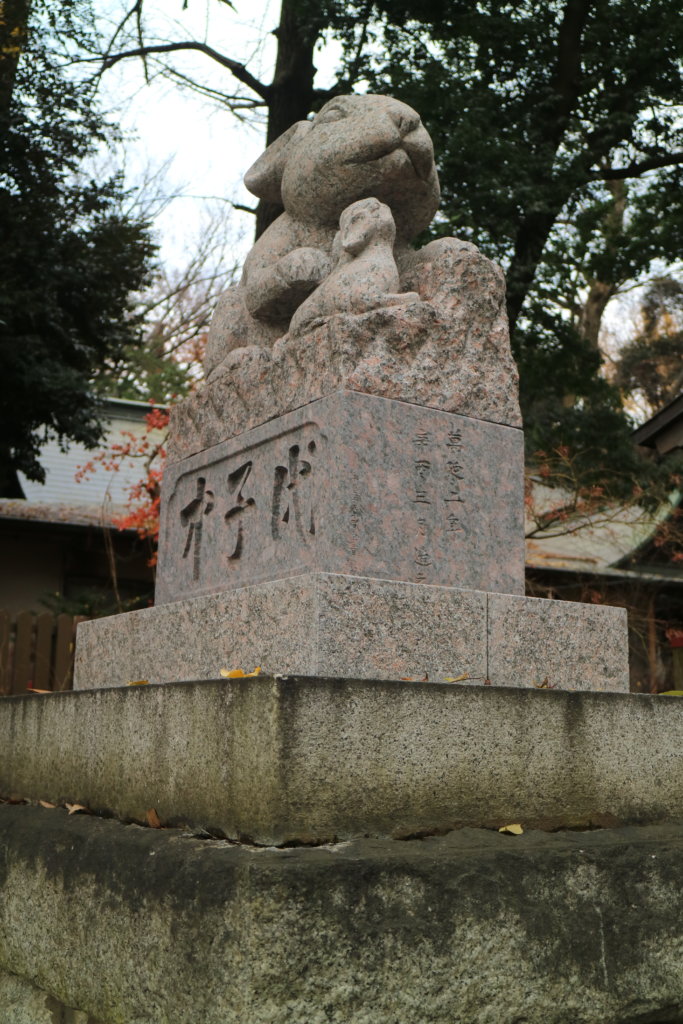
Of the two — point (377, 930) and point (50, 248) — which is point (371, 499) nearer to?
point (377, 930)

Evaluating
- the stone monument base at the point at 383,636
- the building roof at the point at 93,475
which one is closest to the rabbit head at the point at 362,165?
the stone monument base at the point at 383,636

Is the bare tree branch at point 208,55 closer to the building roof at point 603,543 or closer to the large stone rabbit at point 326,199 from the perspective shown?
the building roof at point 603,543

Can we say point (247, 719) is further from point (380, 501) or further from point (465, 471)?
point (465, 471)

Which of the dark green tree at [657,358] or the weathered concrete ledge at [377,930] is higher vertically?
the dark green tree at [657,358]

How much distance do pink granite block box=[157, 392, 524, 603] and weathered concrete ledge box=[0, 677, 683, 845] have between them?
635 millimetres

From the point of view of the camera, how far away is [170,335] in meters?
19.4

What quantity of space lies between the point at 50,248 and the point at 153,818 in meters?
9.27

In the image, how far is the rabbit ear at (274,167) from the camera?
13.2 ft

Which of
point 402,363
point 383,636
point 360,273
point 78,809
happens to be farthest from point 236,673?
point 360,273

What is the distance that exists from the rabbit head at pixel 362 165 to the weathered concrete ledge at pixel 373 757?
1970 mm

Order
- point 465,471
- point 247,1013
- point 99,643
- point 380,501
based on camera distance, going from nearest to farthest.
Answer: point 247,1013, point 380,501, point 465,471, point 99,643

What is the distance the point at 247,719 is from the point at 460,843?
0.56 m

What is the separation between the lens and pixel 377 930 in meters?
2.04

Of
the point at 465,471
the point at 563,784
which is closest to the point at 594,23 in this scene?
the point at 465,471
